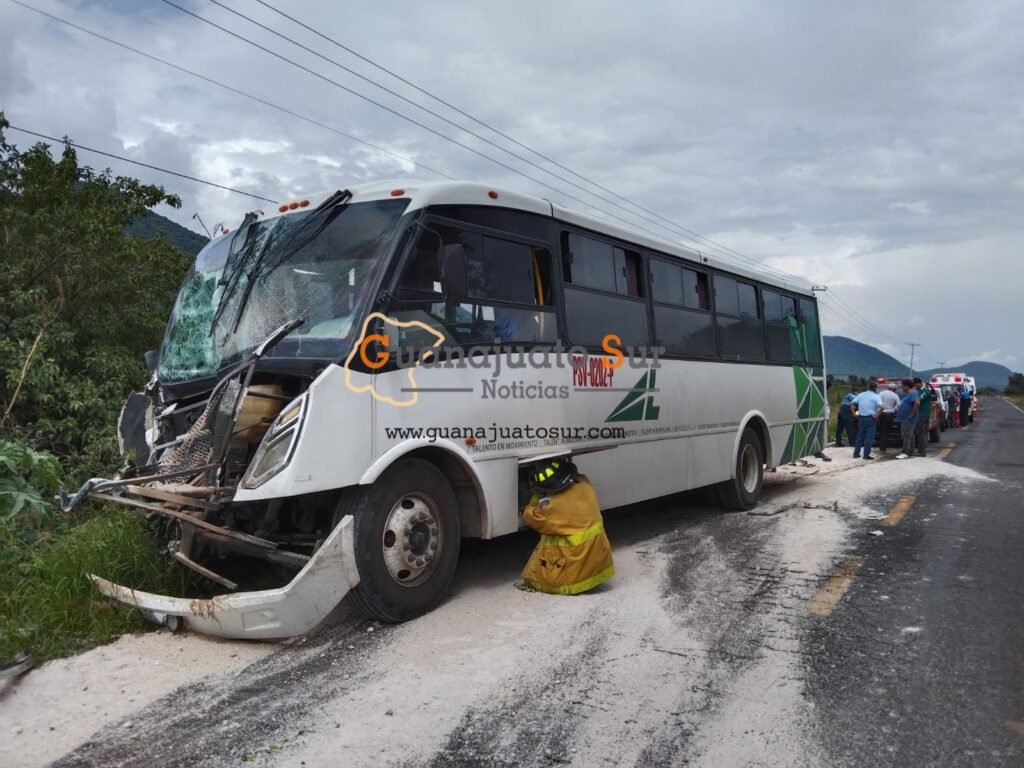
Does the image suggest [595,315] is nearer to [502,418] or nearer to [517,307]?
[517,307]

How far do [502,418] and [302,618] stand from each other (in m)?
1.96

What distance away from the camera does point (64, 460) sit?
27.9ft

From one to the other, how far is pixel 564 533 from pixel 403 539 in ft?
3.92

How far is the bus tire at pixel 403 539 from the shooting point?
4629 millimetres

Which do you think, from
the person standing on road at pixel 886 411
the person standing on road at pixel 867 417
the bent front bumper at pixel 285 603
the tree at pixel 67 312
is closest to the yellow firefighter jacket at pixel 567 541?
the bent front bumper at pixel 285 603

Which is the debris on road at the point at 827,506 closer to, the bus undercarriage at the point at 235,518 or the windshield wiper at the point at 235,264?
the bus undercarriage at the point at 235,518

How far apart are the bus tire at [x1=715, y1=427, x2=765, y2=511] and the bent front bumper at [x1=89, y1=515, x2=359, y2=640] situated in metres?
5.86

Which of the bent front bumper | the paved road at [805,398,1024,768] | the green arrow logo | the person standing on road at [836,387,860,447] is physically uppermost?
the green arrow logo

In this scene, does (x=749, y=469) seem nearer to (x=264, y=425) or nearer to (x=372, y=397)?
(x=372, y=397)

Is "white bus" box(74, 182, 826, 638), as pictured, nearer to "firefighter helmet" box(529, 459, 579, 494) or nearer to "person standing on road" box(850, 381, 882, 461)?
"firefighter helmet" box(529, 459, 579, 494)

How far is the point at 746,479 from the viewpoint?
9.62 metres

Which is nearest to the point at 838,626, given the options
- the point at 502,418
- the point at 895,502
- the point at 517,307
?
the point at 502,418

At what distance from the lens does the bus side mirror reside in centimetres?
508

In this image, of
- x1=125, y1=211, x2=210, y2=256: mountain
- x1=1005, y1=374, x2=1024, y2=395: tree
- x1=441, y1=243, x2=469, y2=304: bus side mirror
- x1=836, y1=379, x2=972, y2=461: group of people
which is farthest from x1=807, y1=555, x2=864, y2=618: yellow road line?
x1=1005, y1=374, x2=1024, y2=395: tree
